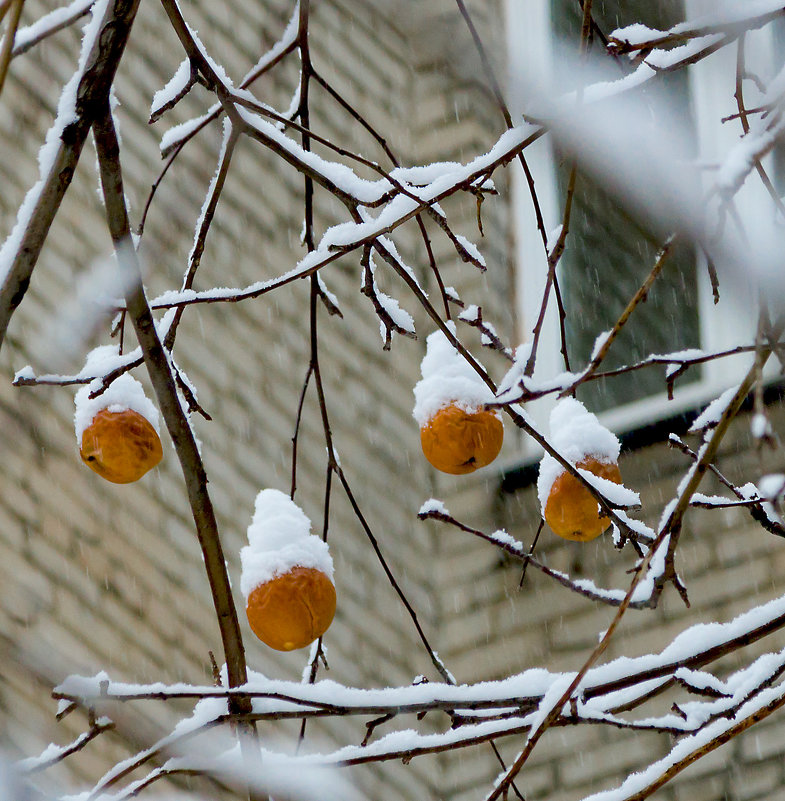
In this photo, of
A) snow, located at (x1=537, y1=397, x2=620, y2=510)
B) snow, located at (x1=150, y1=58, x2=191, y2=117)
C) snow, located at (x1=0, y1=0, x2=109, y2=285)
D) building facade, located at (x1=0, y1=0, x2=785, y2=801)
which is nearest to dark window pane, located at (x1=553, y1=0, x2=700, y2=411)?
building facade, located at (x1=0, y1=0, x2=785, y2=801)

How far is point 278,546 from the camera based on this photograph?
1088 mm

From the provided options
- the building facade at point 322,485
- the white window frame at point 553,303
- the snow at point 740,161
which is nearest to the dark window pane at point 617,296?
the white window frame at point 553,303

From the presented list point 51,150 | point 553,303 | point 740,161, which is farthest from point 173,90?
point 553,303

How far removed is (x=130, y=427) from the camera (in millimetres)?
1153

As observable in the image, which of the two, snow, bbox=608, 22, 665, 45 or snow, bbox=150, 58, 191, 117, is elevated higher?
snow, bbox=150, 58, 191, 117

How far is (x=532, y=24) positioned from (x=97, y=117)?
115 inches

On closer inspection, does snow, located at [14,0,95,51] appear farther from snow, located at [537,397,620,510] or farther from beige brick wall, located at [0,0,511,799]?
beige brick wall, located at [0,0,511,799]

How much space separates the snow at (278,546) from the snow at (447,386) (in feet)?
0.56

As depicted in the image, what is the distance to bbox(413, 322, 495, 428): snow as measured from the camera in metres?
1.19

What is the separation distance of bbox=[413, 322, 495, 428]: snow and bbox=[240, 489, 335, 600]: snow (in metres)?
0.17

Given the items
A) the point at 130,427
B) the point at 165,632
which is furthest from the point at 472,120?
the point at 130,427

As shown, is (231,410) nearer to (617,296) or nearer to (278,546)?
(617,296)

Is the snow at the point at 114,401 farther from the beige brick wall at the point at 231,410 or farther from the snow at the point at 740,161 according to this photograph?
the beige brick wall at the point at 231,410

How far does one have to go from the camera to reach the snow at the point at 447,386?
1.19 m
